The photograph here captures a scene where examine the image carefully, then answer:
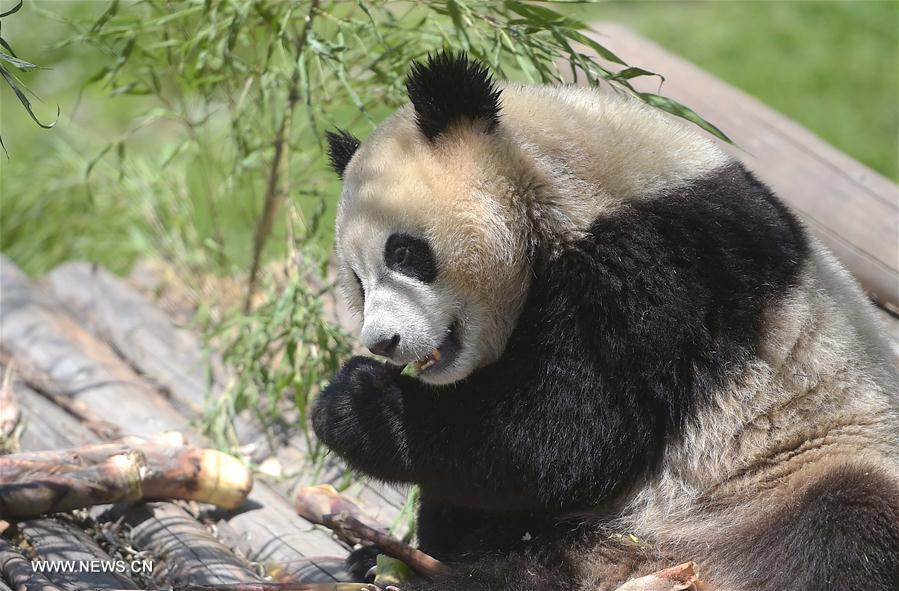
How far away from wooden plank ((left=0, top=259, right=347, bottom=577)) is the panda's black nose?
1.25 m

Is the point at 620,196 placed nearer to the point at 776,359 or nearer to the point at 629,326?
the point at 629,326

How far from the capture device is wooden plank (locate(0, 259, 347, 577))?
156 inches

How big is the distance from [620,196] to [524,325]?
1.53 feet

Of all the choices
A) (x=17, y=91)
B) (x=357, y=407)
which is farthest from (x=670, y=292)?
(x=17, y=91)

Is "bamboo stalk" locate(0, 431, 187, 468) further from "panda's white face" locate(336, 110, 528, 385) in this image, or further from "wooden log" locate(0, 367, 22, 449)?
"panda's white face" locate(336, 110, 528, 385)

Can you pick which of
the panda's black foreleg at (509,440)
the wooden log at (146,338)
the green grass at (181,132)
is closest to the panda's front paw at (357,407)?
the panda's black foreleg at (509,440)

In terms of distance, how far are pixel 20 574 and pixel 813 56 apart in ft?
25.7

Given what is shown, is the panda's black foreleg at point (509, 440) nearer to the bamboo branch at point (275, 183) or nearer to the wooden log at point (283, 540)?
the wooden log at point (283, 540)

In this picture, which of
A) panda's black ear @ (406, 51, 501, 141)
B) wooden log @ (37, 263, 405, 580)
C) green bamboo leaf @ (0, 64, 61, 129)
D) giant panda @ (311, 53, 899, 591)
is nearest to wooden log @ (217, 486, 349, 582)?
wooden log @ (37, 263, 405, 580)

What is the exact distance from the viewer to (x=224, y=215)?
7.83m

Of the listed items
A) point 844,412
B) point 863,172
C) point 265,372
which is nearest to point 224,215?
point 265,372

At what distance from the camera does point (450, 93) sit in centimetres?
285

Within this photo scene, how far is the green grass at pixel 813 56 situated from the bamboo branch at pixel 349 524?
482 cm

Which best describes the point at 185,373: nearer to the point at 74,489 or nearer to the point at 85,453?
the point at 85,453
